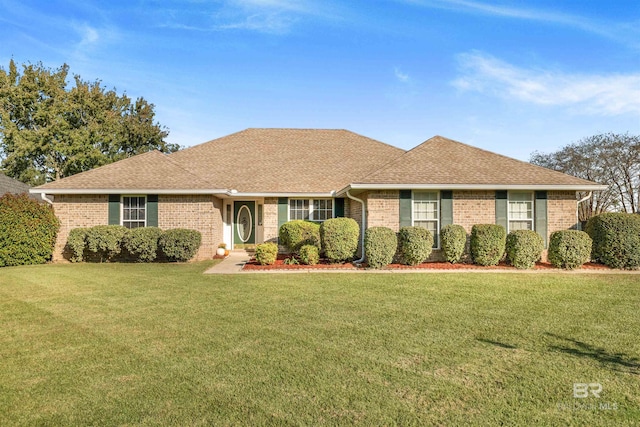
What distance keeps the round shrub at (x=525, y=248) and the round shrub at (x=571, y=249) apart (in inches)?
19.8

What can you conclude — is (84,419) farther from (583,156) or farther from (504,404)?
(583,156)

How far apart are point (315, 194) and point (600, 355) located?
11.8m

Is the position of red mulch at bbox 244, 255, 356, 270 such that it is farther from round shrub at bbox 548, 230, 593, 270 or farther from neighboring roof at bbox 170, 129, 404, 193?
round shrub at bbox 548, 230, 593, 270

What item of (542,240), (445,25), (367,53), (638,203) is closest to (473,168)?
(542,240)

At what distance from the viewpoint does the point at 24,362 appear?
4242 mm

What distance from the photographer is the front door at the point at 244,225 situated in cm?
1709

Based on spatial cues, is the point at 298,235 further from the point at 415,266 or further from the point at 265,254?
the point at 415,266

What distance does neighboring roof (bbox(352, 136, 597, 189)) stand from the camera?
12625 millimetres

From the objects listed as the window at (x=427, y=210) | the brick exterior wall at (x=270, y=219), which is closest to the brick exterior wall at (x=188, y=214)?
the brick exterior wall at (x=270, y=219)

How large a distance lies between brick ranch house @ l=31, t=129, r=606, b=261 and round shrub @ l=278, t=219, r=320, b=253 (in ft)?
6.15

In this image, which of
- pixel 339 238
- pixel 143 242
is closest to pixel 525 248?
pixel 339 238

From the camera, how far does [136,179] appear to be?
47.1ft

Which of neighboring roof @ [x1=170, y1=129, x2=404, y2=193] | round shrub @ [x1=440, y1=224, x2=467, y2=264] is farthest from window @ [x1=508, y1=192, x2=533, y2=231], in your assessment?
neighboring roof @ [x1=170, y1=129, x2=404, y2=193]

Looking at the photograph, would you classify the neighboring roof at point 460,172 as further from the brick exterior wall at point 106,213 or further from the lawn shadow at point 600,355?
the lawn shadow at point 600,355
